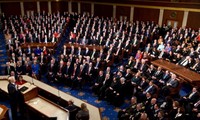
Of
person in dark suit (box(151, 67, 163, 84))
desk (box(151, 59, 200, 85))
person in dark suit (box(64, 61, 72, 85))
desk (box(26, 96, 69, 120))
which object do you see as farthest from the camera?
person in dark suit (box(64, 61, 72, 85))

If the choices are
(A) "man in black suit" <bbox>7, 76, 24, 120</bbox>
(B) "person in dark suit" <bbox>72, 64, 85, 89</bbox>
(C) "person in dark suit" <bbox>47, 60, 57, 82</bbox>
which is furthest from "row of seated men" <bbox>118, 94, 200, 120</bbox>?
(C) "person in dark suit" <bbox>47, 60, 57, 82</bbox>

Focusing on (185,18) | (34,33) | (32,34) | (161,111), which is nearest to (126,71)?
(161,111)

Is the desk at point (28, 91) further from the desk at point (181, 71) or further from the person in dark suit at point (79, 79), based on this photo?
the desk at point (181, 71)

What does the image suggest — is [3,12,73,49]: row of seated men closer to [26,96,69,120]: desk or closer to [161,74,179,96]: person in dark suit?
[26,96,69,120]: desk

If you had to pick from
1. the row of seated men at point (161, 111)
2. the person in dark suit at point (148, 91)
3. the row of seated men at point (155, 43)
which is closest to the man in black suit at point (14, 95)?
the row of seated men at point (161, 111)

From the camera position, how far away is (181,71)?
8.59 m

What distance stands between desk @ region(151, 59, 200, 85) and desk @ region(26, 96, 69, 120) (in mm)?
4934

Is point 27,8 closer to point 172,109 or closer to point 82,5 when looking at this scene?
point 82,5

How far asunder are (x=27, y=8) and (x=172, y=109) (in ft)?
61.5

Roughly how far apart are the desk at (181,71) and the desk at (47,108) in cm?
493

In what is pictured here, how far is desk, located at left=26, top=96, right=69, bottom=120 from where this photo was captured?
17.8 ft

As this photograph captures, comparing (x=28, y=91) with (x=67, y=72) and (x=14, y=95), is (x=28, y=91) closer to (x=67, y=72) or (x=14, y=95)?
(x=14, y=95)

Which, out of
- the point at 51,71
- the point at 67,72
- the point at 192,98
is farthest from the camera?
the point at 51,71

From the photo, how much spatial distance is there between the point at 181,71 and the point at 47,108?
220 inches
